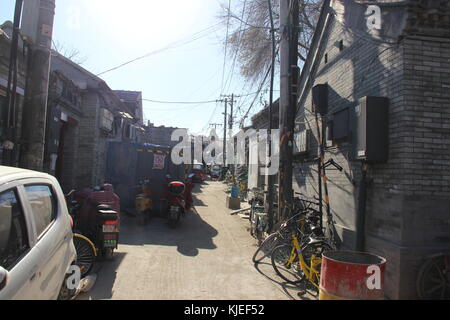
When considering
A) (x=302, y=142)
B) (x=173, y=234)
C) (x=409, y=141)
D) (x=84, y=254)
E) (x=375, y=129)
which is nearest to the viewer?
(x=409, y=141)

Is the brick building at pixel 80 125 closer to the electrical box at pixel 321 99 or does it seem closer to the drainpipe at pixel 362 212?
the electrical box at pixel 321 99

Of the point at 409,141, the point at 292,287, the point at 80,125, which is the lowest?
the point at 292,287

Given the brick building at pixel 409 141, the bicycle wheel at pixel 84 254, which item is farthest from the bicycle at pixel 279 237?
the bicycle wheel at pixel 84 254

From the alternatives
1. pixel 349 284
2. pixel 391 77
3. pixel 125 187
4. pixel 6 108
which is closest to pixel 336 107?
pixel 391 77

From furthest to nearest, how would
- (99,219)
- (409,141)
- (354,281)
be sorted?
(99,219) → (409,141) → (354,281)

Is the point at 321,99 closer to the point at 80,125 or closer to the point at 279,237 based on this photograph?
the point at 279,237

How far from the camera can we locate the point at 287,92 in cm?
776

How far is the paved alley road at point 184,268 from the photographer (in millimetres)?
5000

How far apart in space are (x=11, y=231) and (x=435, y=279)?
16.2 ft

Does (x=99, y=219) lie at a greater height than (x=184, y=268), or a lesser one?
greater

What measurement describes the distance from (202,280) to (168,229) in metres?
4.07

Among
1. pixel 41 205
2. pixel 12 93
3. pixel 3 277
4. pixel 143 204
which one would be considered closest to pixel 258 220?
pixel 143 204

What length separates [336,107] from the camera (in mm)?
7020

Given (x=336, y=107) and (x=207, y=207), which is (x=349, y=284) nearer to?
(x=336, y=107)
